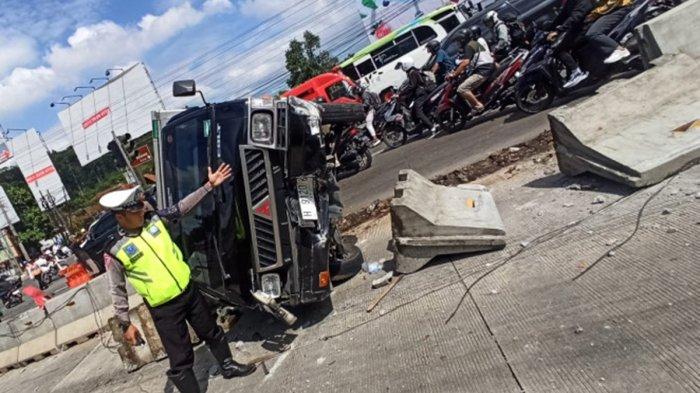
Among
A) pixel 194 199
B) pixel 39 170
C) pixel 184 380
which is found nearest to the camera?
pixel 184 380

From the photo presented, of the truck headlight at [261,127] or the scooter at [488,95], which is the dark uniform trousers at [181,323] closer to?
the truck headlight at [261,127]

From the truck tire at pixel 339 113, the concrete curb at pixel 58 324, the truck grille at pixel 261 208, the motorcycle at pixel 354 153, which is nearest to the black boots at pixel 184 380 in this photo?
the truck grille at pixel 261 208

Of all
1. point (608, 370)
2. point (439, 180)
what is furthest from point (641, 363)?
point (439, 180)

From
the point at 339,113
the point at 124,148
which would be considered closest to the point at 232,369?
the point at 339,113

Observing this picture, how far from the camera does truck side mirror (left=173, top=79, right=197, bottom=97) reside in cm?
478

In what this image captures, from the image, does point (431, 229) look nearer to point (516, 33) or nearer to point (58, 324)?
point (58, 324)

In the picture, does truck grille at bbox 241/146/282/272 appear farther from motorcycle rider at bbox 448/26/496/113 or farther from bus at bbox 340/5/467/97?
bus at bbox 340/5/467/97

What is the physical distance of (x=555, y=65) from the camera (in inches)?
345

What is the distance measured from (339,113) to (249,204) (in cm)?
249

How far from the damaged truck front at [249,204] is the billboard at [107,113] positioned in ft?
62.0

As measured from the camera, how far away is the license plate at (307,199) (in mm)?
4625

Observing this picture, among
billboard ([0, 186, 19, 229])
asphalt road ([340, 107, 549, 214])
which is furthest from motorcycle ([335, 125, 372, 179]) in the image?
billboard ([0, 186, 19, 229])

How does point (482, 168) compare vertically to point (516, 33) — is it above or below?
below

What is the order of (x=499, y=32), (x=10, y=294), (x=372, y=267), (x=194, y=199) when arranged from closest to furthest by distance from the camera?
(x=194, y=199) < (x=372, y=267) < (x=499, y=32) < (x=10, y=294)
